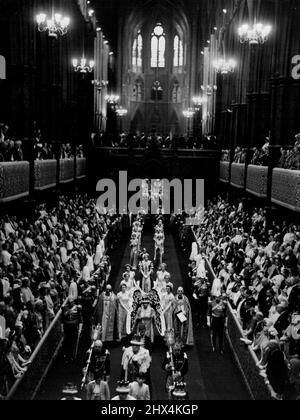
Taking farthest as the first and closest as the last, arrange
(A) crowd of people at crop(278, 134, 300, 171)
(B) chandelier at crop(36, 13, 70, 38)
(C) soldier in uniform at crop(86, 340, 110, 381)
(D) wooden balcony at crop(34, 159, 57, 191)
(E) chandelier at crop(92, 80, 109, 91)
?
1. (E) chandelier at crop(92, 80, 109, 91)
2. (D) wooden balcony at crop(34, 159, 57, 191)
3. (B) chandelier at crop(36, 13, 70, 38)
4. (A) crowd of people at crop(278, 134, 300, 171)
5. (C) soldier in uniform at crop(86, 340, 110, 381)

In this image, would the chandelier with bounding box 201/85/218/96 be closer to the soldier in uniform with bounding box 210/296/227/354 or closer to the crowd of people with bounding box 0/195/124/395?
the crowd of people with bounding box 0/195/124/395

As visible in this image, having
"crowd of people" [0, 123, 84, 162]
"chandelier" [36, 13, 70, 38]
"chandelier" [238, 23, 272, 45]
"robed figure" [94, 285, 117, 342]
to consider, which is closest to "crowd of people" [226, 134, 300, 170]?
"chandelier" [238, 23, 272, 45]

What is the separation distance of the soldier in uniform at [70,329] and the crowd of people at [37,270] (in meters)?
0.38

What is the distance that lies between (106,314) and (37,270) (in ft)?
7.09

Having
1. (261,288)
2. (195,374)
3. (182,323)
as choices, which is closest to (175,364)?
(195,374)

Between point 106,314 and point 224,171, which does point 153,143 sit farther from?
point 106,314

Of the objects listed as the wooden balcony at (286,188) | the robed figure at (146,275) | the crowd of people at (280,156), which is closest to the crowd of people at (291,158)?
the crowd of people at (280,156)

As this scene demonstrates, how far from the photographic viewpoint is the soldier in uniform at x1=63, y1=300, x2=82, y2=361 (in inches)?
558

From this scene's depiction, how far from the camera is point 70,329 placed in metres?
14.3

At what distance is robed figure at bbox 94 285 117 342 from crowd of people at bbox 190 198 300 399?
8.70ft

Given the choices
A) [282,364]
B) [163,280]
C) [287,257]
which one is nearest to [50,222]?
[163,280]

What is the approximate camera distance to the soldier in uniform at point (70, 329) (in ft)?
46.5

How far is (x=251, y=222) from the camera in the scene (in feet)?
81.0
